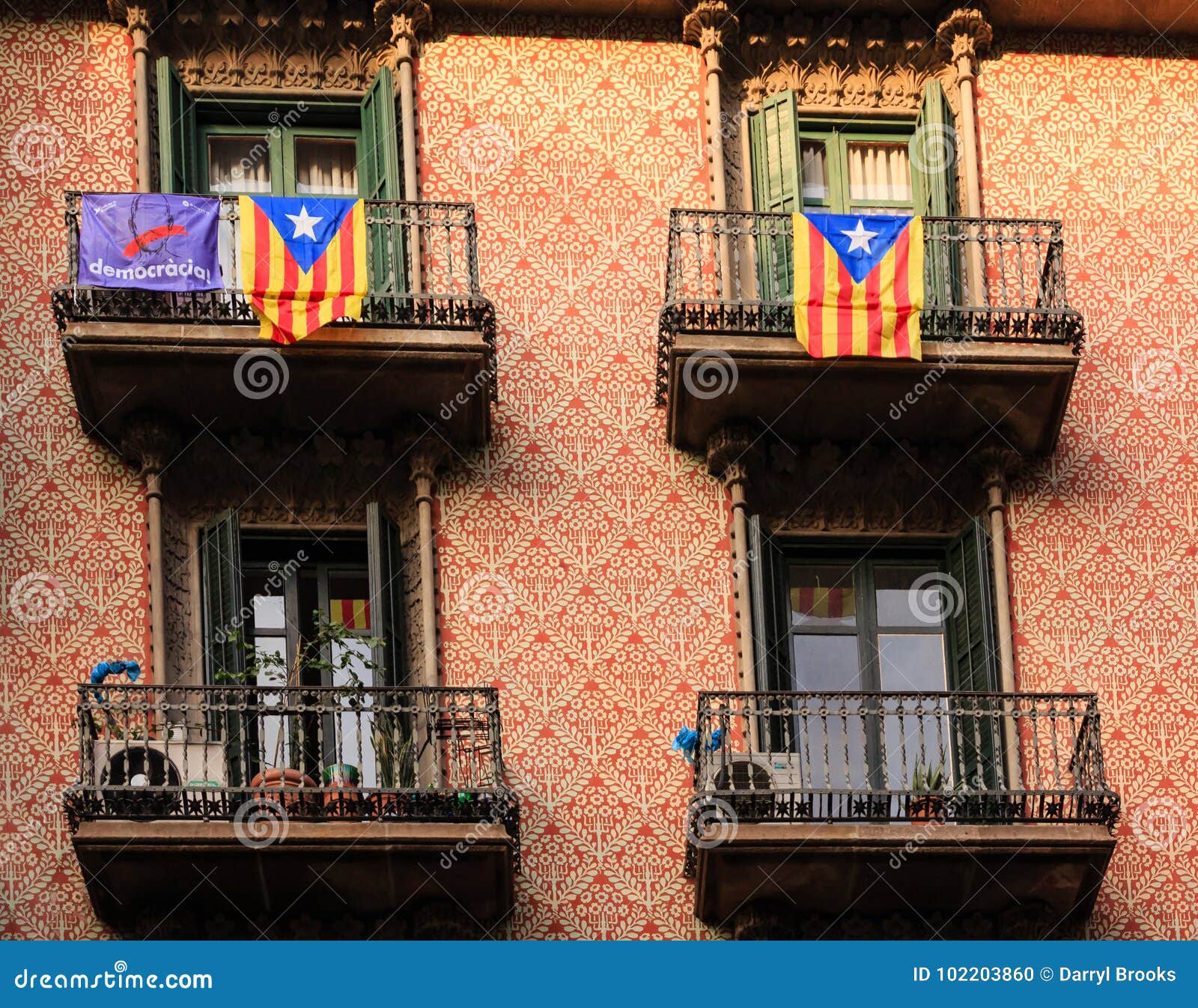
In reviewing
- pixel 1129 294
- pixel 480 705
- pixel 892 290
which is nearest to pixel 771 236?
pixel 892 290

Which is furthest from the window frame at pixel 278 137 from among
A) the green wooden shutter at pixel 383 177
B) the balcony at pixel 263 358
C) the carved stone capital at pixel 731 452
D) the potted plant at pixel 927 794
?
the potted plant at pixel 927 794

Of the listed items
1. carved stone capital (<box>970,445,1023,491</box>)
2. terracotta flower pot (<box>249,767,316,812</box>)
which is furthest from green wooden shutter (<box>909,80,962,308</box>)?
terracotta flower pot (<box>249,767,316,812</box>)

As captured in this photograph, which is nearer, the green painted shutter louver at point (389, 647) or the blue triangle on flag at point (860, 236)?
the green painted shutter louver at point (389, 647)

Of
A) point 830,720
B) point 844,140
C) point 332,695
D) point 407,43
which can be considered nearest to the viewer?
point 332,695

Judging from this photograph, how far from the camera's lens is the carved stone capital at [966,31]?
821 inches

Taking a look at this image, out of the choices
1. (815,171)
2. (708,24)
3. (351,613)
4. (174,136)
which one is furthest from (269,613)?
(708,24)

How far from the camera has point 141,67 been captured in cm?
2031

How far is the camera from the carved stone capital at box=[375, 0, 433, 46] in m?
20.6

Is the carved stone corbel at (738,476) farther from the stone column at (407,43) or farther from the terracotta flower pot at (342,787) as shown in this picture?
the stone column at (407,43)

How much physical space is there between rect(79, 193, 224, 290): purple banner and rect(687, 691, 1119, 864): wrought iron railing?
4.37 meters

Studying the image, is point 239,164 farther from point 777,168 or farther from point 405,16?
point 777,168

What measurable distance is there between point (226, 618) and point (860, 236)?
484 cm

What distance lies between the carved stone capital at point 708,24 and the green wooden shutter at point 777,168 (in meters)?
0.57

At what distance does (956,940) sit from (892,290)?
4.30 metres
